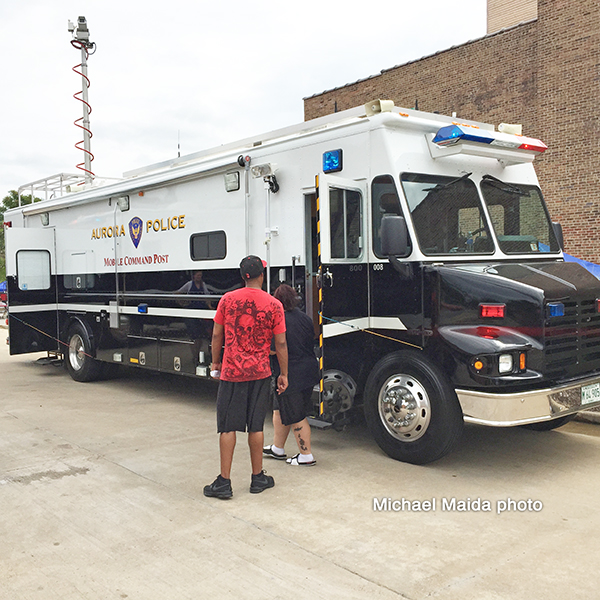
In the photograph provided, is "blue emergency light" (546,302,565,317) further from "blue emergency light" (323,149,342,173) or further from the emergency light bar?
"blue emergency light" (323,149,342,173)

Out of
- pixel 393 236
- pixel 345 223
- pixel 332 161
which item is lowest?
pixel 393 236

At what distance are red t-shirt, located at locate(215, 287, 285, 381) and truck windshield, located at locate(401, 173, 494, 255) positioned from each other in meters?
1.61

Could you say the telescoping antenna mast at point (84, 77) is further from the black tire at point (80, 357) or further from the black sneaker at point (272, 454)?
the black sneaker at point (272, 454)

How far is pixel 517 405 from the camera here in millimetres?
5184

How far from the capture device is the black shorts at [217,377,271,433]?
5.04 metres

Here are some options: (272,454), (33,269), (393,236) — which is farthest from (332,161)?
(33,269)

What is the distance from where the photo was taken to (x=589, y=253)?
16078mm

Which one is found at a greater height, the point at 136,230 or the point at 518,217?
the point at 136,230

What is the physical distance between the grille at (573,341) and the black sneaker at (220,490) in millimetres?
2640

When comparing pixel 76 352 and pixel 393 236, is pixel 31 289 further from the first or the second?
pixel 393 236

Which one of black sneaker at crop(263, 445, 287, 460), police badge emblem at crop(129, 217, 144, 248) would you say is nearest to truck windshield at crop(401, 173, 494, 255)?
black sneaker at crop(263, 445, 287, 460)

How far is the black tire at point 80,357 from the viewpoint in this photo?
10461 millimetres

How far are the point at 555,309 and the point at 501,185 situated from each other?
1.68m
